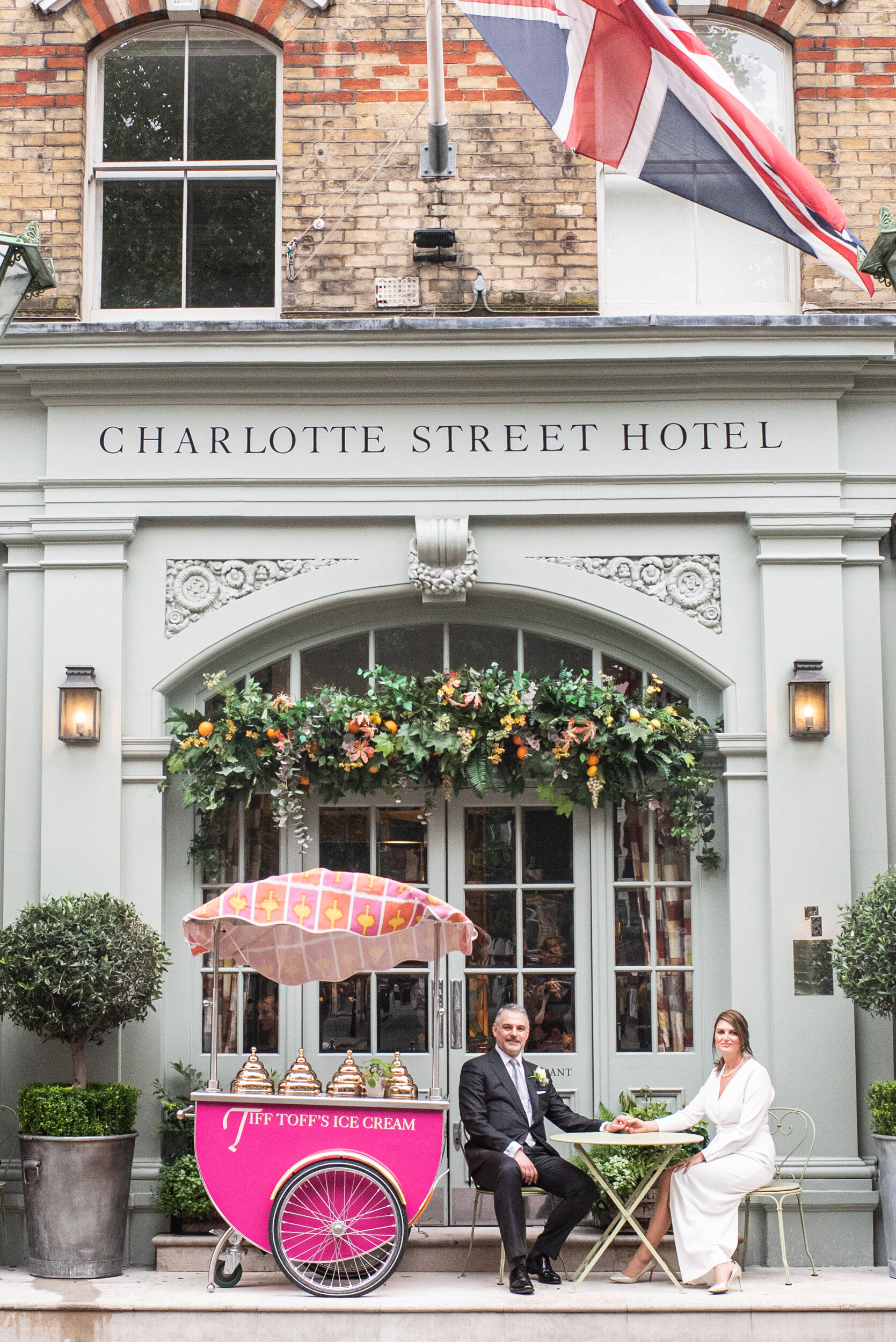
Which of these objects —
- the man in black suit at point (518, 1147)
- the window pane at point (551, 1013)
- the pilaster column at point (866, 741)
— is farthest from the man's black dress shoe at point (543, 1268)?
the pilaster column at point (866, 741)

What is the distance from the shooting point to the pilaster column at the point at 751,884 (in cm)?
803

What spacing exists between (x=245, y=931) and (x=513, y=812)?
180 cm

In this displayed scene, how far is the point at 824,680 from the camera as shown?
320 inches

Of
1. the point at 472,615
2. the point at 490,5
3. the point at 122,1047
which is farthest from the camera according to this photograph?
the point at 472,615

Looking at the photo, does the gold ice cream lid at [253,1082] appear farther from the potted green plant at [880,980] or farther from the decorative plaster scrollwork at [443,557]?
the potted green plant at [880,980]

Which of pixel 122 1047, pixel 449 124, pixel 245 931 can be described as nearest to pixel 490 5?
pixel 449 124

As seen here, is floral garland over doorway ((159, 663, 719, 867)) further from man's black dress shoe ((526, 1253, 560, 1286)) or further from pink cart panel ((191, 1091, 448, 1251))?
man's black dress shoe ((526, 1253, 560, 1286))

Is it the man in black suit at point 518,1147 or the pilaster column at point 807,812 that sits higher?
the pilaster column at point 807,812

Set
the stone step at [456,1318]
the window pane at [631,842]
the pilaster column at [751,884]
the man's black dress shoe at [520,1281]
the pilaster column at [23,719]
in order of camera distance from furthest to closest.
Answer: the window pane at [631,842] < the pilaster column at [23,719] < the pilaster column at [751,884] < the man's black dress shoe at [520,1281] < the stone step at [456,1318]

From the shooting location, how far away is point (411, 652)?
868 cm

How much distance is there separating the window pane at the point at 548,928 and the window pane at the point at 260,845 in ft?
4.76

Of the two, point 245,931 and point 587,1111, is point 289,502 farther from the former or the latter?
point 587,1111

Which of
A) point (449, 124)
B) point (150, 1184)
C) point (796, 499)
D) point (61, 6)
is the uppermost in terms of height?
point (61, 6)

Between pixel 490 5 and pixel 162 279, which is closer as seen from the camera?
pixel 490 5
